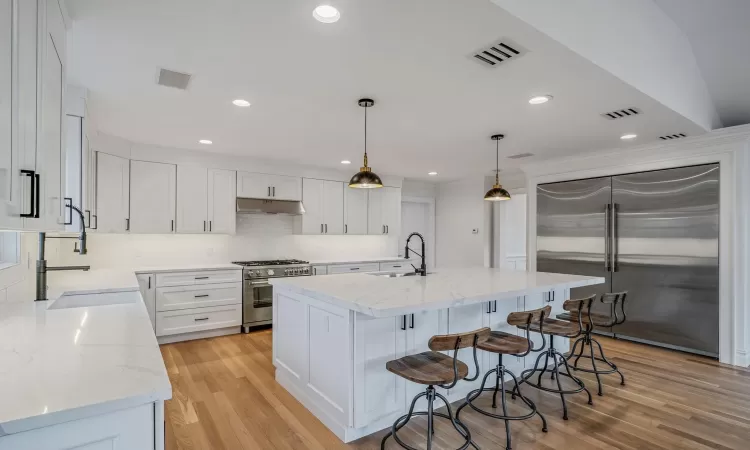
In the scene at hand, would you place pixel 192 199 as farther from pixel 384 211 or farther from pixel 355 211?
pixel 384 211

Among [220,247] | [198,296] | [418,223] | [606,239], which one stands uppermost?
[418,223]

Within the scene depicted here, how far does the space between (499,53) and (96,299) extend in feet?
10.1

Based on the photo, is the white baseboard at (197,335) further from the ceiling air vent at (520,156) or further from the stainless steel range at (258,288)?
the ceiling air vent at (520,156)

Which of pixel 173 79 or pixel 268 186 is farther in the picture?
pixel 268 186

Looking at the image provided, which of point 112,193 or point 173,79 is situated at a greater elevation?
point 173,79

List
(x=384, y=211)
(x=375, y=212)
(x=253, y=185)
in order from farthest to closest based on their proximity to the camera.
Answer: (x=384, y=211)
(x=375, y=212)
(x=253, y=185)

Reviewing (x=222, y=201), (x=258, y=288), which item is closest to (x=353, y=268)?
(x=258, y=288)

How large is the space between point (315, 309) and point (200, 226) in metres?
2.82

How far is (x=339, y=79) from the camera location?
249 cm

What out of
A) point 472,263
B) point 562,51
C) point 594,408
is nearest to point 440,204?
point 472,263

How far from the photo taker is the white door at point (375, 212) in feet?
20.7

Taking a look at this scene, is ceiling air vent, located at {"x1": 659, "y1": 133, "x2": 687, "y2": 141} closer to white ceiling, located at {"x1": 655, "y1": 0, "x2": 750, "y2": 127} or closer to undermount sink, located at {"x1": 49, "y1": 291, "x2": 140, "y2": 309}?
white ceiling, located at {"x1": 655, "y1": 0, "x2": 750, "y2": 127}

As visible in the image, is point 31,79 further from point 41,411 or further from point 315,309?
point 315,309

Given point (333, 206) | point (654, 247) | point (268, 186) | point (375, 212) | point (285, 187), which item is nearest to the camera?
point (654, 247)
